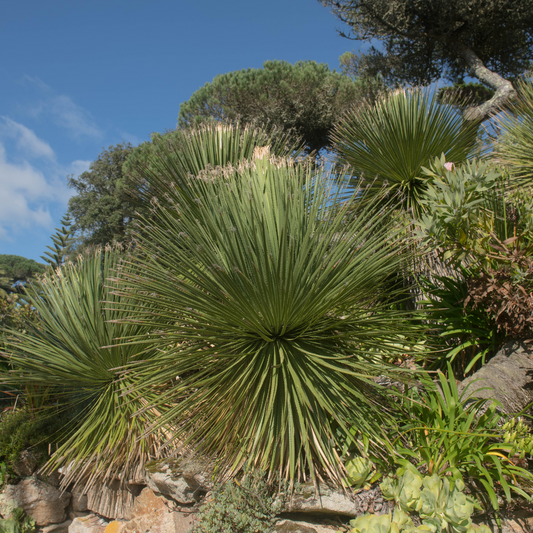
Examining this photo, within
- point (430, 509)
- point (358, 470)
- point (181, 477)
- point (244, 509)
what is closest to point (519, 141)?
point (358, 470)

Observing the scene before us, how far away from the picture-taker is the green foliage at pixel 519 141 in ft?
17.8

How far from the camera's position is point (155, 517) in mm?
3650

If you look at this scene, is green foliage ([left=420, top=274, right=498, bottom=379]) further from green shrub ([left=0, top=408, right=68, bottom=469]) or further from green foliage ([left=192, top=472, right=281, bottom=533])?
green shrub ([left=0, top=408, right=68, bottom=469])

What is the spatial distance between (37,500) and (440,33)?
48.6ft

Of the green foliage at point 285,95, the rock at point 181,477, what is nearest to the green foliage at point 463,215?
the rock at point 181,477

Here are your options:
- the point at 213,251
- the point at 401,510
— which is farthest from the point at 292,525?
the point at 213,251

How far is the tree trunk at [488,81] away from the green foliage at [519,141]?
261 centimetres

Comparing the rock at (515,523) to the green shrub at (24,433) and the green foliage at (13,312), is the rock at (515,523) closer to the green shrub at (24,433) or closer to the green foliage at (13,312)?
the green shrub at (24,433)

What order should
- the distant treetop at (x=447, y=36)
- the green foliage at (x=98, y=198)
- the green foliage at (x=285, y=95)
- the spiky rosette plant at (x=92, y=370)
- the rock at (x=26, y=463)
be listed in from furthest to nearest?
the green foliage at (x=98, y=198) → the green foliage at (x=285, y=95) → the distant treetop at (x=447, y=36) → the rock at (x=26, y=463) → the spiky rosette plant at (x=92, y=370)

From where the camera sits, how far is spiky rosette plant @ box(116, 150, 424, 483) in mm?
2660

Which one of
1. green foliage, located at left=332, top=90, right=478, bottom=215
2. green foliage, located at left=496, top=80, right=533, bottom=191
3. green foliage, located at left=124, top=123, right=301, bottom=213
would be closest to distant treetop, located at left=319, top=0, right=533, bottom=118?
green foliage, located at left=496, top=80, right=533, bottom=191

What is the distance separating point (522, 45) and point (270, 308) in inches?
547

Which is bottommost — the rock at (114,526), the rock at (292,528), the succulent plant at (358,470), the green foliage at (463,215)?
the rock at (114,526)

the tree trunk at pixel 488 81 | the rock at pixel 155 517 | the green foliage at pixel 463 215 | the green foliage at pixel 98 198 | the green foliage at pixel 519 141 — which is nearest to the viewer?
the green foliage at pixel 463 215
